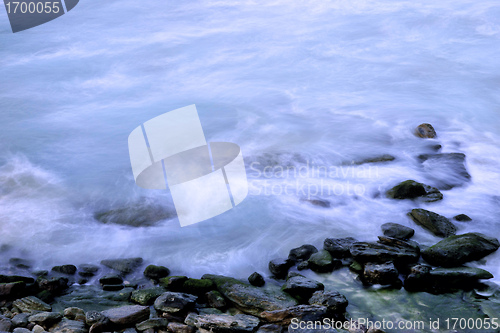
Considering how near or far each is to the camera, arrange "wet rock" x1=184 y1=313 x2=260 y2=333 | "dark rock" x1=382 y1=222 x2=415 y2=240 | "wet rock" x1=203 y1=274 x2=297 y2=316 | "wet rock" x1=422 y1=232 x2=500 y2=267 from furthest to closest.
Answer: "dark rock" x1=382 y1=222 x2=415 y2=240 < "wet rock" x1=422 y1=232 x2=500 y2=267 < "wet rock" x1=203 y1=274 x2=297 y2=316 < "wet rock" x1=184 y1=313 x2=260 y2=333

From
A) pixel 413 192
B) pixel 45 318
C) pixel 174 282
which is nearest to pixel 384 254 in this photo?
pixel 413 192

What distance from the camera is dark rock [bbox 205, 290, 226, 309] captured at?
13.5ft

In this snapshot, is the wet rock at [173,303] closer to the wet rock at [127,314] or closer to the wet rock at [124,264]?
the wet rock at [127,314]

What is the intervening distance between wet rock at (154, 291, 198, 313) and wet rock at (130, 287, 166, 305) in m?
0.13

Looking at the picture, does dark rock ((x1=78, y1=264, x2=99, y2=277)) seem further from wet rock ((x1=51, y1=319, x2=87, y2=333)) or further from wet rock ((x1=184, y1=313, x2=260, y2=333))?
wet rock ((x1=184, y1=313, x2=260, y2=333))

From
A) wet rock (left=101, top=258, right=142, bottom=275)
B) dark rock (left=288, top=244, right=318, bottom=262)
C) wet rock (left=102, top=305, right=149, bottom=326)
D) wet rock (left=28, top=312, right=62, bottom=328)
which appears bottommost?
dark rock (left=288, top=244, right=318, bottom=262)

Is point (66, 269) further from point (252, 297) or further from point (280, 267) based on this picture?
point (280, 267)

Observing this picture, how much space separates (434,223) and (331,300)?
1.71 metres

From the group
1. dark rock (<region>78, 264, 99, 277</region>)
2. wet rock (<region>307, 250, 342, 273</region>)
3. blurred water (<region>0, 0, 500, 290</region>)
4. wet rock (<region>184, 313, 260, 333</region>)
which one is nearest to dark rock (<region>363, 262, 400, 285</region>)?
wet rock (<region>307, 250, 342, 273</region>)

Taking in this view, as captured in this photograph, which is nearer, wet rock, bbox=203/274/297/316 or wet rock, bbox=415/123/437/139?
wet rock, bbox=203/274/297/316

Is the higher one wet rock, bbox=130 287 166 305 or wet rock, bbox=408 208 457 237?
wet rock, bbox=130 287 166 305

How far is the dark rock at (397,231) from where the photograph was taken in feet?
16.2

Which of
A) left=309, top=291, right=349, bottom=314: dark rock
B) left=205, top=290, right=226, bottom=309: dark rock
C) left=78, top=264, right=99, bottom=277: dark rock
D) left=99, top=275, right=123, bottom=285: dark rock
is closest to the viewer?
left=309, top=291, right=349, bottom=314: dark rock

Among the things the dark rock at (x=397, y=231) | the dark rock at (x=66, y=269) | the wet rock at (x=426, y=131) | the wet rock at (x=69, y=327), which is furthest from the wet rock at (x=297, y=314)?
the wet rock at (x=426, y=131)
